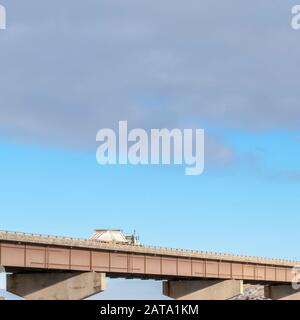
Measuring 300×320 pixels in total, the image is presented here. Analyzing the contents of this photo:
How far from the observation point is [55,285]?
75750 mm

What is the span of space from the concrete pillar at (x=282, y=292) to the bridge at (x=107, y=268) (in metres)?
7.21

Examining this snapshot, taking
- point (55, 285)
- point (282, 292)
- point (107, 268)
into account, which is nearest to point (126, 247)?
point (107, 268)

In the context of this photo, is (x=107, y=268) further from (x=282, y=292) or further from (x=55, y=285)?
(x=282, y=292)

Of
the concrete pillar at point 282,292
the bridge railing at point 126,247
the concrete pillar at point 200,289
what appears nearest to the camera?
the bridge railing at point 126,247

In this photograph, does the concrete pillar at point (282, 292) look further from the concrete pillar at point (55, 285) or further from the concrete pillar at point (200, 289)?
the concrete pillar at point (55, 285)

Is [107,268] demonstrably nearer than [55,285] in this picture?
No

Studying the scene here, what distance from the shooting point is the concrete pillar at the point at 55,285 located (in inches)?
2940

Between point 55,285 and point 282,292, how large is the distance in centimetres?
6321

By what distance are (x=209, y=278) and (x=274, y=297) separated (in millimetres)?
28525

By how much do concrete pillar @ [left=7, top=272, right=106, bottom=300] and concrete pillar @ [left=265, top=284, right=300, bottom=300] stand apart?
192ft

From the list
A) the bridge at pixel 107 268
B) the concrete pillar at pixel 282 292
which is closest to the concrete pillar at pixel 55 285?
the bridge at pixel 107 268

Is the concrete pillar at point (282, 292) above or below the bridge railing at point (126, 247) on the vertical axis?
below
